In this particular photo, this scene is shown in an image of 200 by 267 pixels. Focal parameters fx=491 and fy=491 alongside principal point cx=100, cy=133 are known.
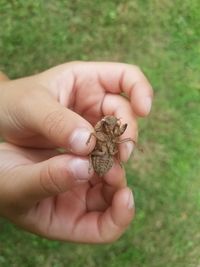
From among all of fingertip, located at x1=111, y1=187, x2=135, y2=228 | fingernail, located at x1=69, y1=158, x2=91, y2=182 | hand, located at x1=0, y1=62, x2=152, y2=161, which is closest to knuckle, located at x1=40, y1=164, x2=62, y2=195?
fingernail, located at x1=69, y1=158, x2=91, y2=182

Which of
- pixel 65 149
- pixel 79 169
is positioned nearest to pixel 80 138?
pixel 79 169

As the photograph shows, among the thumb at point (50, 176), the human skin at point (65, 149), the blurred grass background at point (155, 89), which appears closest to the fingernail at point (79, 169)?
the thumb at point (50, 176)

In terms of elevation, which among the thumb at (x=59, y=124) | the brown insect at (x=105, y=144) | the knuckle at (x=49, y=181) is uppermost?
the thumb at (x=59, y=124)

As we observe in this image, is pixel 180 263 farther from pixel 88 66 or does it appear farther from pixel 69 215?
pixel 88 66

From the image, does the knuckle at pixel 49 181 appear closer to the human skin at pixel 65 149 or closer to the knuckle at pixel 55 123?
the human skin at pixel 65 149

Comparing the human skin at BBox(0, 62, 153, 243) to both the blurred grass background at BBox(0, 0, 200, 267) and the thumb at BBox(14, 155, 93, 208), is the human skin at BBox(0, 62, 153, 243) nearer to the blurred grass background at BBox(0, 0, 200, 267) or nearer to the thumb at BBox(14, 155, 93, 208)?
the thumb at BBox(14, 155, 93, 208)

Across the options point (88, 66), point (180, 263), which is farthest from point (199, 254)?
point (88, 66)
